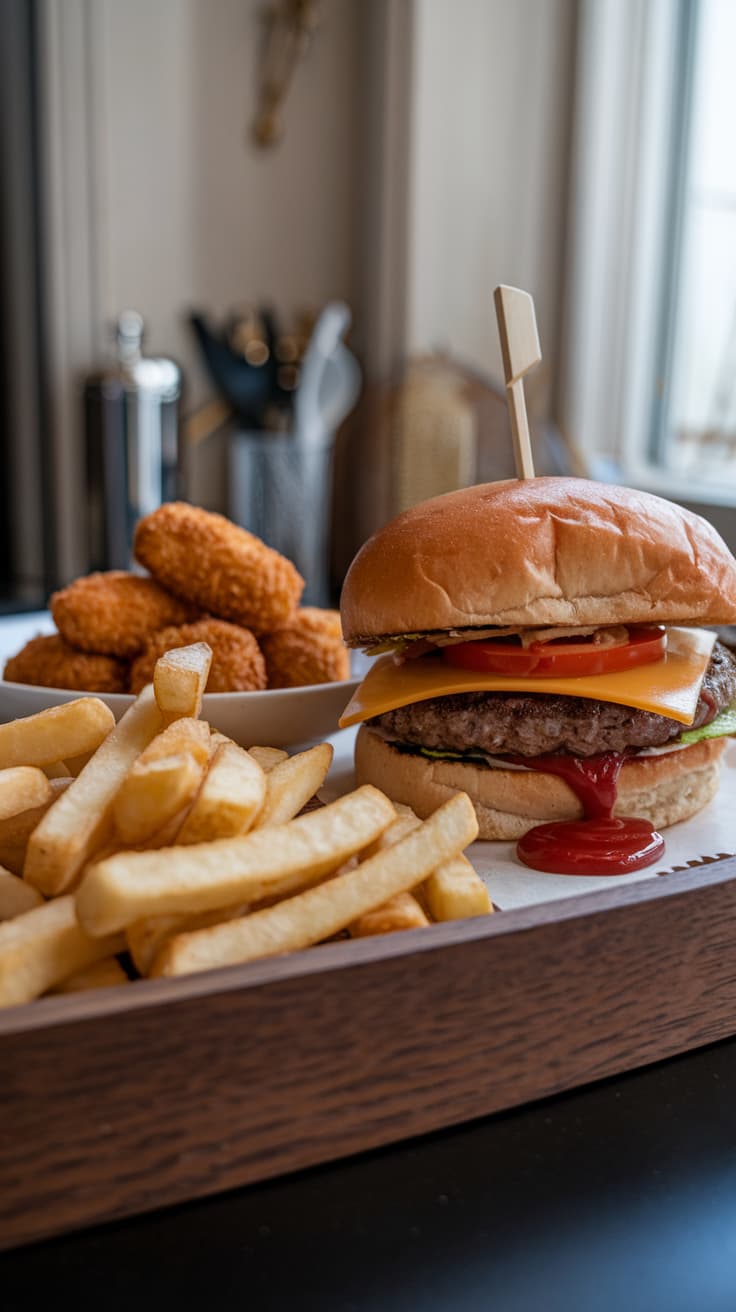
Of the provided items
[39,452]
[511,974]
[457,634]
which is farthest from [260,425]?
[511,974]

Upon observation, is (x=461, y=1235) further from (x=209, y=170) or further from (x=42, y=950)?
(x=209, y=170)

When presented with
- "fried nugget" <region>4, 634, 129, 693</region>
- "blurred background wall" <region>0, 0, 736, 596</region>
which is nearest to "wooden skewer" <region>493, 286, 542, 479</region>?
"fried nugget" <region>4, 634, 129, 693</region>

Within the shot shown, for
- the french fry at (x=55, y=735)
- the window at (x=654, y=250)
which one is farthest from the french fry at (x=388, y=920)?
the window at (x=654, y=250)

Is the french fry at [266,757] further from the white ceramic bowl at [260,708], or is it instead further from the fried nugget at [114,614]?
the fried nugget at [114,614]

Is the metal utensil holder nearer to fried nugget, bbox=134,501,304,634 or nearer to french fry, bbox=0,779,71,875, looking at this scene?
fried nugget, bbox=134,501,304,634

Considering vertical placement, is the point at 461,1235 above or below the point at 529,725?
below

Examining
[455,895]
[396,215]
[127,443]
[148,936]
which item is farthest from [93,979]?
[396,215]
